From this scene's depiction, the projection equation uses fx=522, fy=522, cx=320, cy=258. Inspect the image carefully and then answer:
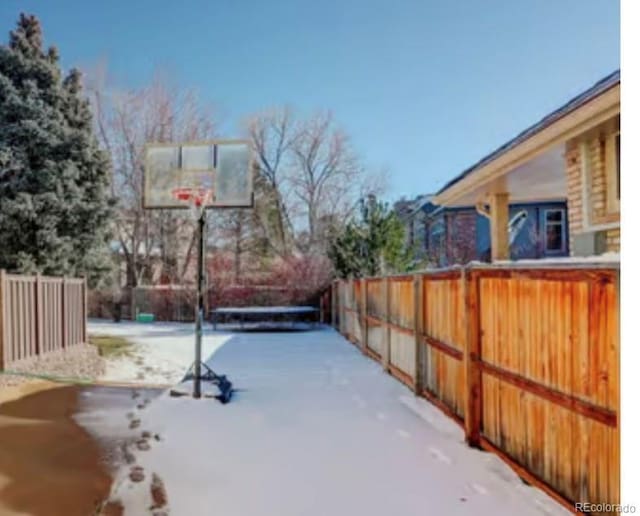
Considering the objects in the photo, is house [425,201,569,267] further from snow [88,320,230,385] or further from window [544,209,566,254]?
snow [88,320,230,385]

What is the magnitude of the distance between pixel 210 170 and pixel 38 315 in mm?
3647

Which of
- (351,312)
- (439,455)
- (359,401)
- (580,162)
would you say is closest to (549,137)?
(580,162)

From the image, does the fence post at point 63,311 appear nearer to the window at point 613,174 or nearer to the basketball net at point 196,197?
the basketball net at point 196,197

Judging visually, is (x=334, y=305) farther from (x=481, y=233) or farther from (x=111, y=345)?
(x=481, y=233)

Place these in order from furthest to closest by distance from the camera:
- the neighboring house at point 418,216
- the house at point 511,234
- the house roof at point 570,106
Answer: the neighboring house at point 418,216, the house at point 511,234, the house roof at point 570,106

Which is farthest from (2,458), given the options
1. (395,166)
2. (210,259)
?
(395,166)

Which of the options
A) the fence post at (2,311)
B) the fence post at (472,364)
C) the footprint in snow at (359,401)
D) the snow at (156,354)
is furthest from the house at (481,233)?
the fence post at (472,364)

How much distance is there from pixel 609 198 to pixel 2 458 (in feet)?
22.4

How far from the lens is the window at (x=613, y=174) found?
611 cm

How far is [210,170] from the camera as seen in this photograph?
7465 millimetres

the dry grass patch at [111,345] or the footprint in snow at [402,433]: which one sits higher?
the footprint in snow at [402,433]

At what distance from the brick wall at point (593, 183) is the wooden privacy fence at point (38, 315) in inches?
311

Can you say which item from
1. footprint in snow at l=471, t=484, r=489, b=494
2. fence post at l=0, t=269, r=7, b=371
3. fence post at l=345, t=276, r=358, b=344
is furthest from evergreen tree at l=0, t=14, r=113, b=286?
footprint in snow at l=471, t=484, r=489, b=494

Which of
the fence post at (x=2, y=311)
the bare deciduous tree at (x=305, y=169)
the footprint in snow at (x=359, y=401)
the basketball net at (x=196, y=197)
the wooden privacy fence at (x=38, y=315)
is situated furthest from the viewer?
the bare deciduous tree at (x=305, y=169)
